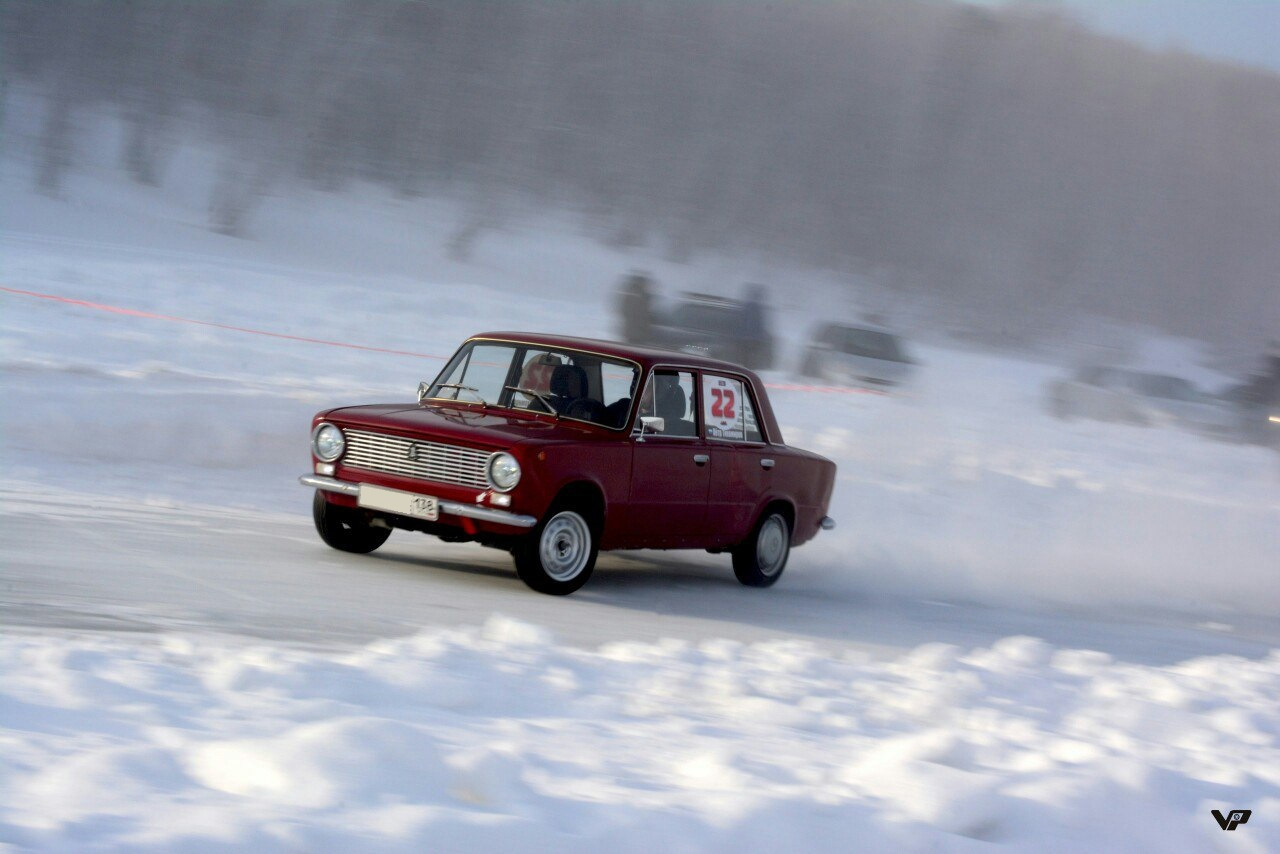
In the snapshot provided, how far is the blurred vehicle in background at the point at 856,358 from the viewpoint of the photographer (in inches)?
859

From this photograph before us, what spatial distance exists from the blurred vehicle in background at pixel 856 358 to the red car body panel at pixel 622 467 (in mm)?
12931

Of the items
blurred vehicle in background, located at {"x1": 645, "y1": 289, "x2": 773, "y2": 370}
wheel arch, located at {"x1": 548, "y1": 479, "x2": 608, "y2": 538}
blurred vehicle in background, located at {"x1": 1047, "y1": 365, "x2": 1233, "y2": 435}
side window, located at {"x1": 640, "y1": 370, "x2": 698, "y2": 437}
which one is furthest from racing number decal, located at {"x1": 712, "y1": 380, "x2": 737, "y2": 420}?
blurred vehicle in background, located at {"x1": 1047, "y1": 365, "x2": 1233, "y2": 435}

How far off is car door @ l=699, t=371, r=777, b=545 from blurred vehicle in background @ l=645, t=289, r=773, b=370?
11.0 m

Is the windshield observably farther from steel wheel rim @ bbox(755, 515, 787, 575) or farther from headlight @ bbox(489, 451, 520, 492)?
steel wheel rim @ bbox(755, 515, 787, 575)

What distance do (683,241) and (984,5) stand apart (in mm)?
14729

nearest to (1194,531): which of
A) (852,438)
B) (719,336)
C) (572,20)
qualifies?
(852,438)

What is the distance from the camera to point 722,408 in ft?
27.6

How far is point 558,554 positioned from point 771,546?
2036 mm

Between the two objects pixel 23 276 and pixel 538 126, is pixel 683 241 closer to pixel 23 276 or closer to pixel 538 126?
pixel 538 126

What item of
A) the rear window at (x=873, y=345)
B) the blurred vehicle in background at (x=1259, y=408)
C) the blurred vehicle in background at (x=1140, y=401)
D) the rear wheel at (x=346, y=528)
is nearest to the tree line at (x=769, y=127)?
the blurred vehicle in background at (x=1140, y=401)

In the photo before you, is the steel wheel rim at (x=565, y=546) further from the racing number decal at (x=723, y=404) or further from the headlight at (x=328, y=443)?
the racing number decal at (x=723, y=404)

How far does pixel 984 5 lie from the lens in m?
39.6

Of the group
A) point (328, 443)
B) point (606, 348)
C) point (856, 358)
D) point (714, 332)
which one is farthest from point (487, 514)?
point (856, 358)

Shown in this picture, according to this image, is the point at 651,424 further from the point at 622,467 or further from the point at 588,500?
the point at 588,500
